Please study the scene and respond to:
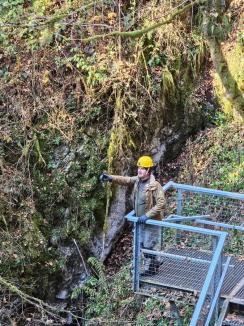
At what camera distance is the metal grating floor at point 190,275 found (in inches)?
247

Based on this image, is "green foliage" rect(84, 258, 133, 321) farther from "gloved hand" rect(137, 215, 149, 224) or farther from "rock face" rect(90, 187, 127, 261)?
"gloved hand" rect(137, 215, 149, 224)

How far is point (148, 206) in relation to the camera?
266 inches

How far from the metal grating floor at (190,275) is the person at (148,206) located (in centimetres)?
17

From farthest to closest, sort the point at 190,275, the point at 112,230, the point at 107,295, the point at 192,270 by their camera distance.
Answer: the point at 112,230 → the point at 107,295 → the point at 192,270 → the point at 190,275

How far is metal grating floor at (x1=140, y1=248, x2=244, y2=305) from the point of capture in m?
6.26

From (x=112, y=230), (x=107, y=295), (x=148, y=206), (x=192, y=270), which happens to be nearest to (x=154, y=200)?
(x=148, y=206)

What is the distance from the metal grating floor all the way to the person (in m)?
0.17

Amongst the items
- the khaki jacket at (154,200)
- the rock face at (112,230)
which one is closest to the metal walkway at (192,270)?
the khaki jacket at (154,200)

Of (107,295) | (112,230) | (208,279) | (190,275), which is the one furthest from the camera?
(112,230)

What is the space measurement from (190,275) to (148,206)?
1058 mm

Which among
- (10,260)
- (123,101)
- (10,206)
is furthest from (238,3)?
(10,260)

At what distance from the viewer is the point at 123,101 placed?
418 inches

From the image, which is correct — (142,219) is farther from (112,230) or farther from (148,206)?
(112,230)

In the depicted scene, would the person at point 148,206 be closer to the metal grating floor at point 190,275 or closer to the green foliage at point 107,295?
the metal grating floor at point 190,275
